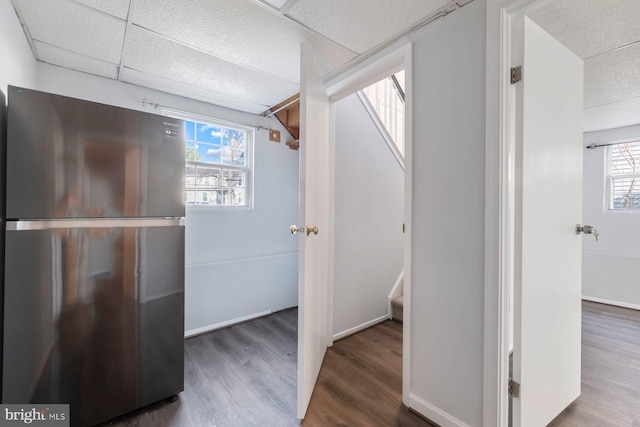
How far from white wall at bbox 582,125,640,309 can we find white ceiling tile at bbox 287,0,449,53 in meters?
3.85

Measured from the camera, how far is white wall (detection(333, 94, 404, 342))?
2.35m

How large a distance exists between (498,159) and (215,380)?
216 cm

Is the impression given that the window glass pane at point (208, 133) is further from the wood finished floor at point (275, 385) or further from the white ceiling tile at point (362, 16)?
the wood finished floor at point (275, 385)

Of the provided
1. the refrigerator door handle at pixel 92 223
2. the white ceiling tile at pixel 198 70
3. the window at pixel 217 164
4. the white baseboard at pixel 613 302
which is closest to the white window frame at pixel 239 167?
the window at pixel 217 164

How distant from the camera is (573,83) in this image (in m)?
1.47

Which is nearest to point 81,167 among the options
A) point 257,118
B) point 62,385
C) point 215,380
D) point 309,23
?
point 62,385

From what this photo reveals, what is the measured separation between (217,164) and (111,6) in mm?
1443

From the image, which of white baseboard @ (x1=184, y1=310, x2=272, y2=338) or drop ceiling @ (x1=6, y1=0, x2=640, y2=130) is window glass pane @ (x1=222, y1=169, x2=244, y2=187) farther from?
white baseboard @ (x1=184, y1=310, x2=272, y2=338)

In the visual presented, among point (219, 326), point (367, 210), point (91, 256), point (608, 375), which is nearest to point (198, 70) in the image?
point (91, 256)

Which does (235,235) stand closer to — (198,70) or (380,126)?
(198,70)

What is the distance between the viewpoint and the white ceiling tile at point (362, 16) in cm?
130

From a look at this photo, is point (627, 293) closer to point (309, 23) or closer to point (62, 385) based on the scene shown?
point (309, 23)

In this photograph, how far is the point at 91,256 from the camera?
1.32 metres

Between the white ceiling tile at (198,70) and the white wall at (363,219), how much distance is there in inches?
25.4
